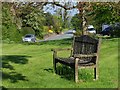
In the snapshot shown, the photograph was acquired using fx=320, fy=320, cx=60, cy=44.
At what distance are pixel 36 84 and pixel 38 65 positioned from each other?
2.37 meters

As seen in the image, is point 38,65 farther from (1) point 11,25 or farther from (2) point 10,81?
(1) point 11,25

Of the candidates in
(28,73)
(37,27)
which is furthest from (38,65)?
(37,27)

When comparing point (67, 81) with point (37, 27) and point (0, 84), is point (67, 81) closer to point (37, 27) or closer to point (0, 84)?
point (0, 84)

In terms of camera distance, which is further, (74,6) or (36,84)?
(74,6)

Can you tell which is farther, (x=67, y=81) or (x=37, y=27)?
(x=37, y=27)

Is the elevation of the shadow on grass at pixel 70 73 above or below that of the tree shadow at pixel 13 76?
above

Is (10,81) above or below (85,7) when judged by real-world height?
below

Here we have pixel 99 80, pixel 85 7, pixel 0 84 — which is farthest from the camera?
pixel 85 7

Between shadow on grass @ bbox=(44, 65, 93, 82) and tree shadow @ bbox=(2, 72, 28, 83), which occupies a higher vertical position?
shadow on grass @ bbox=(44, 65, 93, 82)

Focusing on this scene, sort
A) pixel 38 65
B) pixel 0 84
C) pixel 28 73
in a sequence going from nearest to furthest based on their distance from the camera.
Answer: pixel 0 84 < pixel 28 73 < pixel 38 65

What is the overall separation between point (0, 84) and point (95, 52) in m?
1.96

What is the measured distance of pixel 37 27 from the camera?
129ft

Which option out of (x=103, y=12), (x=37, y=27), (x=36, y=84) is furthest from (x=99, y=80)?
(x=37, y=27)

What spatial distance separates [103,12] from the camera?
1473 centimetres
